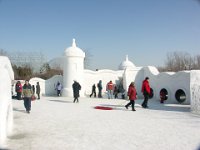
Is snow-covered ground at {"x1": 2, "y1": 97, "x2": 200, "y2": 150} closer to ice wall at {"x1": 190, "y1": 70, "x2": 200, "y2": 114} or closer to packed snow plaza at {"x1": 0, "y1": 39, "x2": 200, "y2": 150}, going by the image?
packed snow plaza at {"x1": 0, "y1": 39, "x2": 200, "y2": 150}

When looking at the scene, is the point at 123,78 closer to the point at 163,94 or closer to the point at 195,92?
the point at 163,94

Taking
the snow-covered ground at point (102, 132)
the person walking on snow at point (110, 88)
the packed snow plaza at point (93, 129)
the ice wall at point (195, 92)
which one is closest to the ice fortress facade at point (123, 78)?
the person walking on snow at point (110, 88)

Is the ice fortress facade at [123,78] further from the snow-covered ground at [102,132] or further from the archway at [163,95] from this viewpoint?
the snow-covered ground at [102,132]

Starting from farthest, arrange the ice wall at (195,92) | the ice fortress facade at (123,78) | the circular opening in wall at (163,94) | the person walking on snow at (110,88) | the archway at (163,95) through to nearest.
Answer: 1. the person walking on snow at (110,88)
2. the ice fortress facade at (123,78)
3. the circular opening in wall at (163,94)
4. the archway at (163,95)
5. the ice wall at (195,92)

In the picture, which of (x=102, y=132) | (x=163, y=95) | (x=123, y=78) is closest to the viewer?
(x=102, y=132)

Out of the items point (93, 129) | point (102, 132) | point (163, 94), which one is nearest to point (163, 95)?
point (163, 94)

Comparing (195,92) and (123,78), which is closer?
(195,92)

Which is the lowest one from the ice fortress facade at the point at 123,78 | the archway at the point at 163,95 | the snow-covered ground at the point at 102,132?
the snow-covered ground at the point at 102,132

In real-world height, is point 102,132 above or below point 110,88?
below

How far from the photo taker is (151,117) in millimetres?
11703

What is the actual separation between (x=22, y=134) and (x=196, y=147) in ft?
17.6

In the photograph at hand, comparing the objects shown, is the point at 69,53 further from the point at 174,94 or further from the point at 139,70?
the point at 174,94

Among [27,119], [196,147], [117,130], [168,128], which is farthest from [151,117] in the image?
[27,119]

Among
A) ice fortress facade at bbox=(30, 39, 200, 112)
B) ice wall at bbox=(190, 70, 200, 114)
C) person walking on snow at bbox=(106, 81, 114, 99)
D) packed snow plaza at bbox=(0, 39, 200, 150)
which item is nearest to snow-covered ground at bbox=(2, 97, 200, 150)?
packed snow plaza at bbox=(0, 39, 200, 150)
